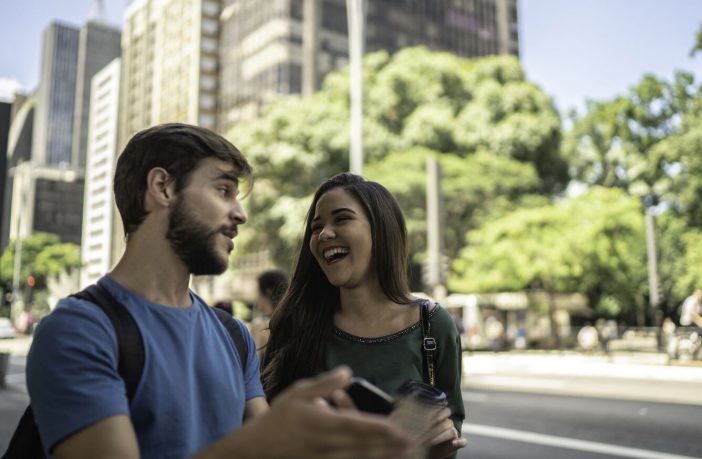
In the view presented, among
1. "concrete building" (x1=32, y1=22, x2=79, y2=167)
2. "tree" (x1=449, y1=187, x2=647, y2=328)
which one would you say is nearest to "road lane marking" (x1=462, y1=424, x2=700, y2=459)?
"tree" (x1=449, y1=187, x2=647, y2=328)

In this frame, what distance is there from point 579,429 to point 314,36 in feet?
172

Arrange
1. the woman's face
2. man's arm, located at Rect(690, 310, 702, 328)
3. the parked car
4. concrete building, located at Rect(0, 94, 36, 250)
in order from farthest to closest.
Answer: the parked car < man's arm, located at Rect(690, 310, 702, 328) < concrete building, located at Rect(0, 94, 36, 250) < the woman's face

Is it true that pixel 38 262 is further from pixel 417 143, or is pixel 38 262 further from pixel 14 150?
pixel 417 143

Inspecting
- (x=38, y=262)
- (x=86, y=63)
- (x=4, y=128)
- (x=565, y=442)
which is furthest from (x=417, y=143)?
(x=86, y=63)

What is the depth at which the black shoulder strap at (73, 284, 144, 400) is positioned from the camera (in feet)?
4.44

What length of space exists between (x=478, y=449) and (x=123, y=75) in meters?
89.9

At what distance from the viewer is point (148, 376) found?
138 cm

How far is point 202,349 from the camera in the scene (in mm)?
1516

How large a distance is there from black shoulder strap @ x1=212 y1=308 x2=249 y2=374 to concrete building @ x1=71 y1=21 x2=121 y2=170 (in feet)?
258

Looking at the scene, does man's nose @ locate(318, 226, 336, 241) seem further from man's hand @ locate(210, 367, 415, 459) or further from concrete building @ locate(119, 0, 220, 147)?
concrete building @ locate(119, 0, 220, 147)

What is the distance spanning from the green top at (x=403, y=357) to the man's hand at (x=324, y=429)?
1.37m

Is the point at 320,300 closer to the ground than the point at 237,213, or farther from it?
closer to the ground

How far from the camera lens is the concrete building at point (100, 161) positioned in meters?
74.2

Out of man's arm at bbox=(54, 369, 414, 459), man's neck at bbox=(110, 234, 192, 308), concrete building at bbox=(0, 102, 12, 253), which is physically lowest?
man's arm at bbox=(54, 369, 414, 459)
